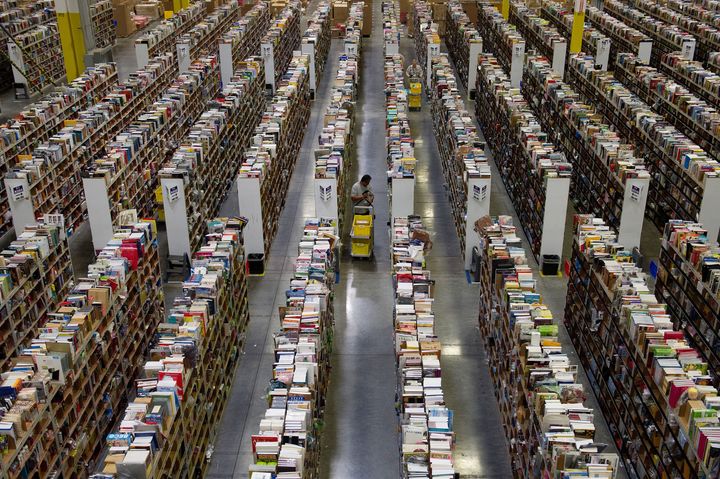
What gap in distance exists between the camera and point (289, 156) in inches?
807

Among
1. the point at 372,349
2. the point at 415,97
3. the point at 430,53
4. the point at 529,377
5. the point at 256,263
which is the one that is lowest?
the point at 372,349

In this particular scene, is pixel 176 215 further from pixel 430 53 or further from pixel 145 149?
pixel 430 53

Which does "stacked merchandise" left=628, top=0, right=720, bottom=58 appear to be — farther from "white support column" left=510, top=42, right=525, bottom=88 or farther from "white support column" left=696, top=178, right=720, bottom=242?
"white support column" left=696, top=178, right=720, bottom=242

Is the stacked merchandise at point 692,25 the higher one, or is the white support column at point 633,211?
the stacked merchandise at point 692,25

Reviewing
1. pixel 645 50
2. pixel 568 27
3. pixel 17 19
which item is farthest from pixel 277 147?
pixel 568 27

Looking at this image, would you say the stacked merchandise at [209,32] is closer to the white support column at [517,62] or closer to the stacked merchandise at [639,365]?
the white support column at [517,62]

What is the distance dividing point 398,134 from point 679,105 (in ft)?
25.3

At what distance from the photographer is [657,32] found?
30531mm

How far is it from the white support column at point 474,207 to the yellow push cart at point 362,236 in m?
2.07

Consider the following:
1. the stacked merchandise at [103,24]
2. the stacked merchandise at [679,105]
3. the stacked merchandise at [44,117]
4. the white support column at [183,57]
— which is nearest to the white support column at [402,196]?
the stacked merchandise at [679,105]

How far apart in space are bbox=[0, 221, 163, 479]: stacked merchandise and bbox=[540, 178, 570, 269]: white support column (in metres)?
7.50

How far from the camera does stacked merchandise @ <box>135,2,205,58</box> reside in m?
28.6

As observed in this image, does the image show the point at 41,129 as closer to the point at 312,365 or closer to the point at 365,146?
the point at 365,146

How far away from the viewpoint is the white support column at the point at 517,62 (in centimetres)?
2623
